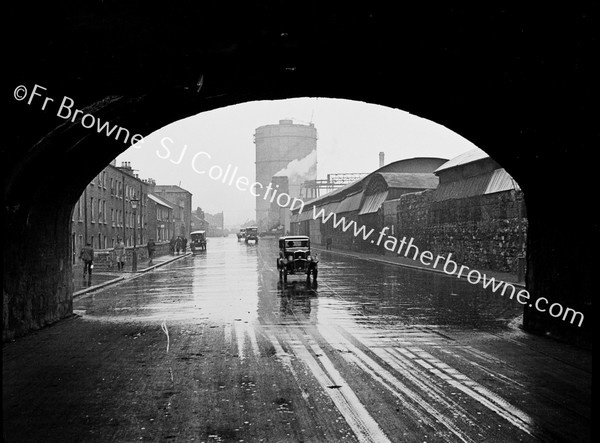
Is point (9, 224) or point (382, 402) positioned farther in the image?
point (9, 224)

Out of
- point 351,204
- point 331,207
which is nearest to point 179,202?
point 331,207

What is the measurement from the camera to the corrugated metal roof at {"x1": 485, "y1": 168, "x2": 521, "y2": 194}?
2798 cm

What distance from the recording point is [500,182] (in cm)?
2914

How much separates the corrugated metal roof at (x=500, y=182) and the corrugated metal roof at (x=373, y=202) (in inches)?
750

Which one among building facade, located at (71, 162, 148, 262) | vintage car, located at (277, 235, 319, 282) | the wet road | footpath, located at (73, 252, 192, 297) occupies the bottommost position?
the wet road

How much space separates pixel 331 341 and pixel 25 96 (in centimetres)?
678

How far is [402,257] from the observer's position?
42781 mm

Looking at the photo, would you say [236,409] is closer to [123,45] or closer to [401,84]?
[123,45]

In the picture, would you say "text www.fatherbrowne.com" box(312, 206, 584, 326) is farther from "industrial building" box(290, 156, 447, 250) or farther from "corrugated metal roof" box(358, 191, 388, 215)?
"corrugated metal roof" box(358, 191, 388, 215)

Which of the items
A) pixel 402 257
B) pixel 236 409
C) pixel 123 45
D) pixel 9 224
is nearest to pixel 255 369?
pixel 236 409

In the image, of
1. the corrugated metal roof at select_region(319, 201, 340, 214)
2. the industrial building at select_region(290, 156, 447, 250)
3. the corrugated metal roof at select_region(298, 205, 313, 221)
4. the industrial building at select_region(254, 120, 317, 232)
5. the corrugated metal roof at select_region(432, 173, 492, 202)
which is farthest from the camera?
the industrial building at select_region(254, 120, 317, 232)

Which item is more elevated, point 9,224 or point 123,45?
point 123,45

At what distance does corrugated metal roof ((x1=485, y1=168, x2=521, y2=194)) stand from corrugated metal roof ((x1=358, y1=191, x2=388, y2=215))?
19056 mm

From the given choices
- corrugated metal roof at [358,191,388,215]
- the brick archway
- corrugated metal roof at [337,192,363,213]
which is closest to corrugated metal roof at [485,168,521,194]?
the brick archway
